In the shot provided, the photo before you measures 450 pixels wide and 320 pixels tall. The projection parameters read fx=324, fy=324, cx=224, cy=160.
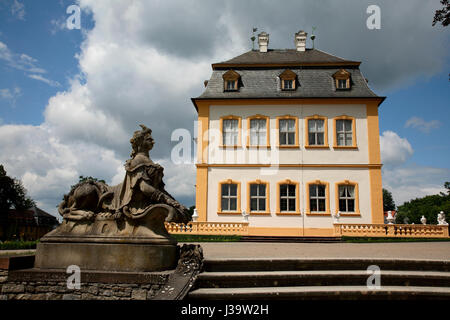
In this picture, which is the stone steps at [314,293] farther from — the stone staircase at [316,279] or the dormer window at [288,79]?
the dormer window at [288,79]

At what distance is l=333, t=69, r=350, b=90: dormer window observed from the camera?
942 inches

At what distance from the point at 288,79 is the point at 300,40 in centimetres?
598

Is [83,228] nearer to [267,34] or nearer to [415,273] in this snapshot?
[415,273]

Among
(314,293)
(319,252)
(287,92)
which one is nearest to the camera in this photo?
(314,293)

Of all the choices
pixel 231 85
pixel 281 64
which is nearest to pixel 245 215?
pixel 231 85

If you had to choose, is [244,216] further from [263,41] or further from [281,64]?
[263,41]

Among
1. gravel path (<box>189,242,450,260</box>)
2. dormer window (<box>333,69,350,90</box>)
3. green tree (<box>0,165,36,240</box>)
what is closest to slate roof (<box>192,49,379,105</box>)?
dormer window (<box>333,69,350,90</box>)

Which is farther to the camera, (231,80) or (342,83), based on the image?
(231,80)

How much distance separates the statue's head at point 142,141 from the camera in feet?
21.1

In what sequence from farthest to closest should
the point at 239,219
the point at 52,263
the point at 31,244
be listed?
the point at 239,219 → the point at 31,244 → the point at 52,263

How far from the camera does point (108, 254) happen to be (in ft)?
18.3
